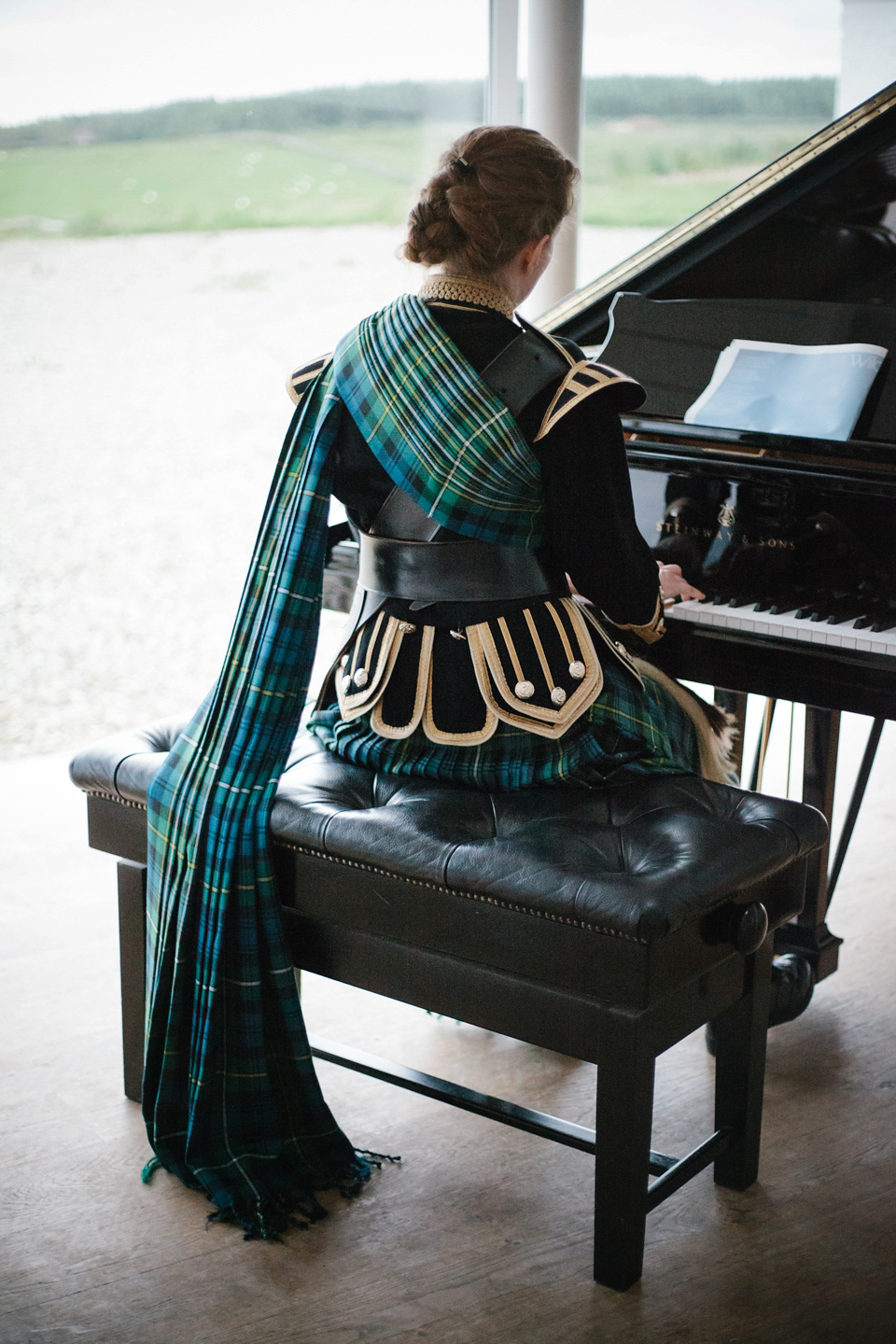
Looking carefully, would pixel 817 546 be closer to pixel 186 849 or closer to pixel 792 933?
pixel 792 933

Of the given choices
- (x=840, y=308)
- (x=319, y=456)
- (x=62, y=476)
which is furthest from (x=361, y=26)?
(x=319, y=456)

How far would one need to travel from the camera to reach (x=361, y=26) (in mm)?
5676

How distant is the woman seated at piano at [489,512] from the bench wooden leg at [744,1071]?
325 millimetres

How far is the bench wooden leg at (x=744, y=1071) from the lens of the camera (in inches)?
78.0

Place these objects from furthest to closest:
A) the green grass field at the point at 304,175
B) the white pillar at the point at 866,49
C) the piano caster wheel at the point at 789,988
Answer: the green grass field at the point at 304,175 → the white pillar at the point at 866,49 → the piano caster wheel at the point at 789,988

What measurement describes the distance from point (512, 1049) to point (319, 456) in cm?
118

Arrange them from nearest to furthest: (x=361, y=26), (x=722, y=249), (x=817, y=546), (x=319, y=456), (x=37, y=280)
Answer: (x=319, y=456) → (x=817, y=546) → (x=722, y=249) → (x=361, y=26) → (x=37, y=280)

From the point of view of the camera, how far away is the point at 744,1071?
202 centimetres

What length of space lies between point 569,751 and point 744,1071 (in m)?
0.54

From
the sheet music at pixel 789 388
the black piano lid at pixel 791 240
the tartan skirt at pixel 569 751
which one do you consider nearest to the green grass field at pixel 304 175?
the black piano lid at pixel 791 240

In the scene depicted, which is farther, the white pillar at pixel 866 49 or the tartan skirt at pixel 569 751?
the white pillar at pixel 866 49

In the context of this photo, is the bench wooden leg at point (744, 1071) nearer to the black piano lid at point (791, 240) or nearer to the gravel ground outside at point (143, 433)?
the black piano lid at point (791, 240)

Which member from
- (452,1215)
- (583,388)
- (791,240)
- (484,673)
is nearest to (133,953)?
(452,1215)

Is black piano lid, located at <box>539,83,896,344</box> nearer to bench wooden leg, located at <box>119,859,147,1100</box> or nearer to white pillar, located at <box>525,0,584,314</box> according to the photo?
white pillar, located at <box>525,0,584,314</box>
